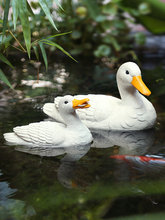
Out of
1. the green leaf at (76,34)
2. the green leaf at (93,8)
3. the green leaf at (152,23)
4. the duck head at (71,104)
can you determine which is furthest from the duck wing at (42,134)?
the green leaf at (152,23)

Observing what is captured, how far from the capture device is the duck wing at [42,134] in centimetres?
221

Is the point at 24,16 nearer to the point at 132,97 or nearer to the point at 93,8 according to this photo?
the point at 132,97

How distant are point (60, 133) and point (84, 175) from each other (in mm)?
391

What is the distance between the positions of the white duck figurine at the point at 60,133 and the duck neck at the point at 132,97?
1.54 ft

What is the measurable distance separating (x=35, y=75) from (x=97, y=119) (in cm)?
157

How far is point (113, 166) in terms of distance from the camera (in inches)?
81.0

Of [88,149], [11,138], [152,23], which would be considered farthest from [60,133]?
[152,23]

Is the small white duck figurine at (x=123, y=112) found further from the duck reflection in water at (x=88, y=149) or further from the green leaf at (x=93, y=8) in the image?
the green leaf at (x=93, y=8)

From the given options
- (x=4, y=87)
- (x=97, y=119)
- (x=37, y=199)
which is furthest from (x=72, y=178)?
(x=4, y=87)

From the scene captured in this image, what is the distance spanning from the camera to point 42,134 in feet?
7.25

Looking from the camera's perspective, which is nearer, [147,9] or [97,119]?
[97,119]

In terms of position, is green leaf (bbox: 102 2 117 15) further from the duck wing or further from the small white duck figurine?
the duck wing

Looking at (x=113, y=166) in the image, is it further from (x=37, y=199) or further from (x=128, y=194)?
(x=37, y=199)

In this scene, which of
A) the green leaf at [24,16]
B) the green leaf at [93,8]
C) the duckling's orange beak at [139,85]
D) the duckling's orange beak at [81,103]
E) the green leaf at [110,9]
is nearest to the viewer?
the green leaf at [24,16]
